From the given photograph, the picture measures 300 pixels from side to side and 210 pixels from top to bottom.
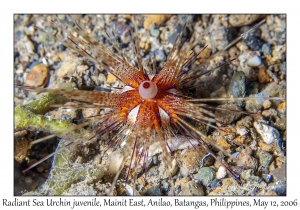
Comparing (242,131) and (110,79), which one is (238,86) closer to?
(242,131)

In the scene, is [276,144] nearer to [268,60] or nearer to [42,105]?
[268,60]

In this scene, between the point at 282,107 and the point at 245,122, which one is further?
the point at 282,107

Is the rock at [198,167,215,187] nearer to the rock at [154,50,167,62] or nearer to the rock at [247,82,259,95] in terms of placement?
the rock at [247,82,259,95]

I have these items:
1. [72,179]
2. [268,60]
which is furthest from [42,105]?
[268,60]

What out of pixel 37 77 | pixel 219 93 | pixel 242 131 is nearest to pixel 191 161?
pixel 242 131

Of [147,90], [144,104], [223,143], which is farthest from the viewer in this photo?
[223,143]

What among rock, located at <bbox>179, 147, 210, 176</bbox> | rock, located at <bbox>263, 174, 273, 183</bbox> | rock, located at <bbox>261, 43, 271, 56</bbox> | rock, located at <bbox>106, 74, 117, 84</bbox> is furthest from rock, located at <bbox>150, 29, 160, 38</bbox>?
rock, located at <bbox>263, 174, 273, 183</bbox>
